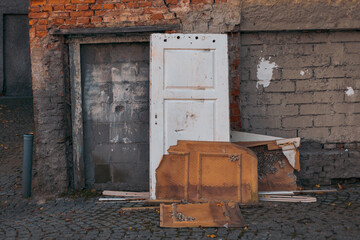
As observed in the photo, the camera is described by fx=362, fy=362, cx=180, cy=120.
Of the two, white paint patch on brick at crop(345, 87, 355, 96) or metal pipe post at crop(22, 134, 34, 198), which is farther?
white paint patch on brick at crop(345, 87, 355, 96)

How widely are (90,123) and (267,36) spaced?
283cm

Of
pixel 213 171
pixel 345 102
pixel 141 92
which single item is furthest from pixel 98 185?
pixel 345 102

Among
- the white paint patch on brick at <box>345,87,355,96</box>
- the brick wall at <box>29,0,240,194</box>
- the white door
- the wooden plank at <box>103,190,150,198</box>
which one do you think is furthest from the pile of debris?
the white paint patch on brick at <box>345,87,355,96</box>

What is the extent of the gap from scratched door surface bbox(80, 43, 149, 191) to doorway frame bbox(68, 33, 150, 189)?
83 mm

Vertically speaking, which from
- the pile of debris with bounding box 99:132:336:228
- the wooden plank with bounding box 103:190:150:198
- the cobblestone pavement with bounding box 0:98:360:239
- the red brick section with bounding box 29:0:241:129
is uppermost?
the red brick section with bounding box 29:0:241:129

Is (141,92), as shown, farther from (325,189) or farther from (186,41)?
(325,189)

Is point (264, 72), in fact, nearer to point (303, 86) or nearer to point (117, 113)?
point (303, 86)

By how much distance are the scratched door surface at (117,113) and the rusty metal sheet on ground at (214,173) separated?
88 cm

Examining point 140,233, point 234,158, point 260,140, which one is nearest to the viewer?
point 140,233

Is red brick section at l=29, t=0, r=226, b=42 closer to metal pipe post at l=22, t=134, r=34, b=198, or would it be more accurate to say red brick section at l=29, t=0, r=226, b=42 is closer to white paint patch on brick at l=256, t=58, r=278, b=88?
white paint patch on brick at l=256, t=58, r=278, b=88

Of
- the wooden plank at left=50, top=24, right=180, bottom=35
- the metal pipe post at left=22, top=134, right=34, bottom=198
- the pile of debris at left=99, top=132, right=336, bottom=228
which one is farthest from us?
the metal pipe post at left=22, top=134, right=34, bottom=198

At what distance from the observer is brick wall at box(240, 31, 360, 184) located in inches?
203

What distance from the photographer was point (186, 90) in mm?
4645

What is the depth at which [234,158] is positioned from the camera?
14.7 ft
